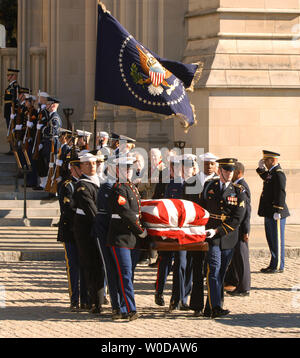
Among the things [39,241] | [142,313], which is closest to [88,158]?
[142,313]

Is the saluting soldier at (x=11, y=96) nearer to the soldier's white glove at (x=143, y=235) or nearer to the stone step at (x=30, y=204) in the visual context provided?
the stone step at (x=30, y=204)

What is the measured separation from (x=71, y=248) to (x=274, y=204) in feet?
12.8

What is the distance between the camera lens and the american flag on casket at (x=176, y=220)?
10.5m

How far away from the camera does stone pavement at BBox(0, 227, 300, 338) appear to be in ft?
32.0

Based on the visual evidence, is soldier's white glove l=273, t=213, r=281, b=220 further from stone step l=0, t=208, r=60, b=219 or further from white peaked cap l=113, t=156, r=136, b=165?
stone step l=0, t=208, r=60, b=219

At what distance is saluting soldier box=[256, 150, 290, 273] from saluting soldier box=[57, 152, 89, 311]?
3484mm

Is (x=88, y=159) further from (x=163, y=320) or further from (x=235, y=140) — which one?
(x=235, y=140)

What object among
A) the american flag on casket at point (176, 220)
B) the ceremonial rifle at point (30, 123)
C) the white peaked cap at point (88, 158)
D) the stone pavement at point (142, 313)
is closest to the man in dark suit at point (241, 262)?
the stone pavement at point (142, 313)

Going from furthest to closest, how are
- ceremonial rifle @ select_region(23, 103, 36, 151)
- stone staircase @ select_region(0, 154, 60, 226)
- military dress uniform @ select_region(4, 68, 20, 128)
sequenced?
military dress uniform @ select_region(4, 68, 20, 128)
ceremonial rifle @ select_region(23, 103, 36, 151)
stone staircase @ select_region(0, 154, 60, 226)

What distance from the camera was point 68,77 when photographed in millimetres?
24141

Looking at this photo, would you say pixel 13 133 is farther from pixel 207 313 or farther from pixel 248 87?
pixel 207 313

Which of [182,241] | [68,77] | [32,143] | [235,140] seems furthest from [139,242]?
[68,77]

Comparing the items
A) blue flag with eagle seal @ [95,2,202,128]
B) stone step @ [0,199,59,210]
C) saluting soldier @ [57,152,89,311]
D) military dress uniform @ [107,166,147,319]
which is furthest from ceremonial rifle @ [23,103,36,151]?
military dress uniform @ [107,166,147,319]

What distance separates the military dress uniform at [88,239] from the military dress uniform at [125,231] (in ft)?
1.51
